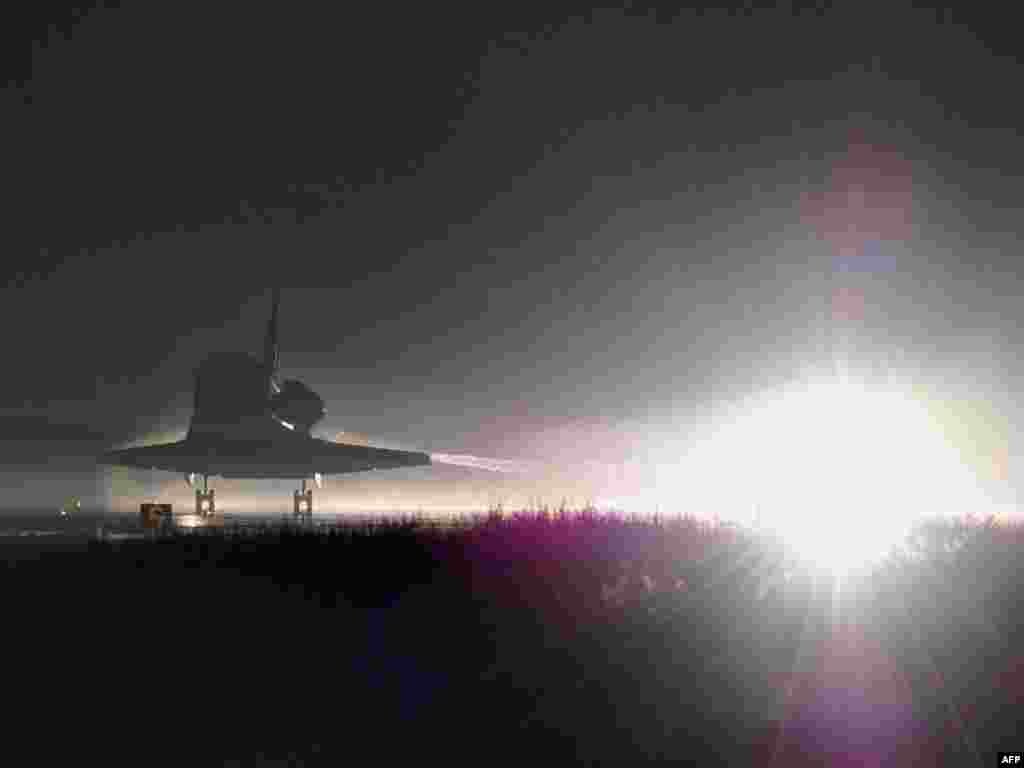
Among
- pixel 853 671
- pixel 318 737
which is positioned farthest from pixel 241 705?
pixel 853 671

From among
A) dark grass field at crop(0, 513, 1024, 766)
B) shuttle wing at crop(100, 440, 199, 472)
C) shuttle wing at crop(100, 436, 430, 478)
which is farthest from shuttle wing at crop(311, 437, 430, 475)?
Result: dark grass field at crop(0, 513, 1024, 766)

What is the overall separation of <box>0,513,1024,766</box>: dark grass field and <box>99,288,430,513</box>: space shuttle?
166 ft

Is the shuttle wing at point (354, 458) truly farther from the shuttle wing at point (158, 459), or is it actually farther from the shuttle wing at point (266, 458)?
the shuttle wing at point (158, 459)

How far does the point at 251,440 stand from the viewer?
256 feet

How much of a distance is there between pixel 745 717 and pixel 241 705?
19.8 feet

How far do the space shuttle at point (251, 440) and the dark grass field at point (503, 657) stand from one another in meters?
50.7

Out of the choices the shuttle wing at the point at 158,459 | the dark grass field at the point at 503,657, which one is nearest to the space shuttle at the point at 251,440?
the shuttle wing at the point at 158,459

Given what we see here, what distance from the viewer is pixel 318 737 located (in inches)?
456

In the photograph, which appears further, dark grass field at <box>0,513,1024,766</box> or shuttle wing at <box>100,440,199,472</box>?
shuttle wing at <box>100,440,199,472</box>

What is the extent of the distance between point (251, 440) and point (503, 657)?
2619 inches

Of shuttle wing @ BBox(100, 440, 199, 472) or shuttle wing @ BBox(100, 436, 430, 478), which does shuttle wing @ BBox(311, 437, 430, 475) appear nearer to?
shuttle wing @ BBox(100, 436, 430, 478)

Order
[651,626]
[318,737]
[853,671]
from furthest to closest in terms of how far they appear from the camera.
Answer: [651,626], [853,671], [318,737]

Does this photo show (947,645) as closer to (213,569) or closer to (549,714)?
(549,714)

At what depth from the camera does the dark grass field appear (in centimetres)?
1134
